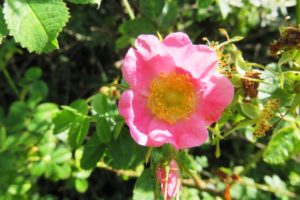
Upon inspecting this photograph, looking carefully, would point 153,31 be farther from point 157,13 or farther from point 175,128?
point 175,128

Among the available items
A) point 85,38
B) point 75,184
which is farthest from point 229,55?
point 85,38

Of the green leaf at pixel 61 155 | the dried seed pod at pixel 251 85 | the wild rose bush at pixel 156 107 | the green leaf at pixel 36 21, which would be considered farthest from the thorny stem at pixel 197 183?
the green leaf at pixel 36 21

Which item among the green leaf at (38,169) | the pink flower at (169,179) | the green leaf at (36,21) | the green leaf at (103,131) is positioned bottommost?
the green leaf at (38,169)

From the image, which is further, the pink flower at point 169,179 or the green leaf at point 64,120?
the green leaf at point 64,120

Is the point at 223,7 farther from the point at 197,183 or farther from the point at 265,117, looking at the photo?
the point at 197,183

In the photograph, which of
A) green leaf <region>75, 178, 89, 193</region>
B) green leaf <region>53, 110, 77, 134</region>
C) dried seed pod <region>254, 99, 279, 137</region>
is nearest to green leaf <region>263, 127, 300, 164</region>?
dried seed pod <region>254, 99, 279, 137</region>

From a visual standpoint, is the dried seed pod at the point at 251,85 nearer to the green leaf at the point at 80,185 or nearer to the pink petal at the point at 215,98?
the pink petal at the point at 215,98

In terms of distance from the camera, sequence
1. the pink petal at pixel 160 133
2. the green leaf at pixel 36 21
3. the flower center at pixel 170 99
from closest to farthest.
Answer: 1. the green leaf at pixel 36 21
2. the pink petal at pixel 160 133
3. the flower center at pixel 170 99
